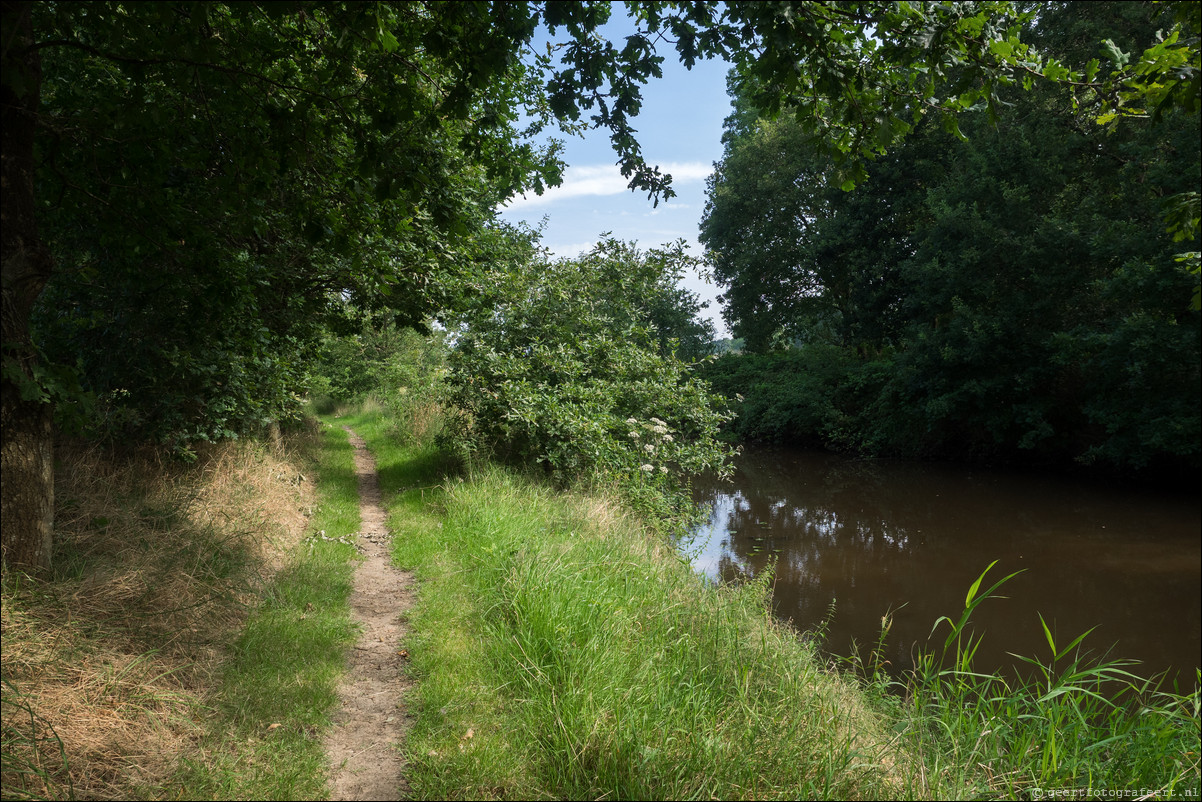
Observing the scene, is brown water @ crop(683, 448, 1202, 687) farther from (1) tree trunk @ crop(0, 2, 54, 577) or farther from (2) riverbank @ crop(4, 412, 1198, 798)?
(1) tree trunk @ crop(0, 2, 54, 577)

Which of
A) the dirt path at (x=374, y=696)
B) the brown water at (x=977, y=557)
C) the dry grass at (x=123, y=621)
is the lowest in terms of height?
the brown water at (x=977, y=557)

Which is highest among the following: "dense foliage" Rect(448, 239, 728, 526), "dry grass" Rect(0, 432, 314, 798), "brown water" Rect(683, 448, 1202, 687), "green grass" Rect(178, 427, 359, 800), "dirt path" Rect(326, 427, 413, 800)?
"dense foliage" Rect(448, 239, 728, 526)

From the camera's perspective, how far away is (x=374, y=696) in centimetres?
411

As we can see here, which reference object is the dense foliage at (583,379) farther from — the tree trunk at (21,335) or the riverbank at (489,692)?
the tree trunk at (21,335)

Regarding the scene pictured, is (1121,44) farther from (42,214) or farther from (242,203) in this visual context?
(42,214)

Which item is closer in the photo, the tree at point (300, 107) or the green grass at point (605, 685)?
the green grass at point (605, 685)

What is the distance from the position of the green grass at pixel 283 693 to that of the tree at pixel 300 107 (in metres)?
1.48

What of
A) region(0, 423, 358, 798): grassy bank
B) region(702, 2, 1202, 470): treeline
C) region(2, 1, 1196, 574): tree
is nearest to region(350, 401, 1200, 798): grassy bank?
region(0, 423, 358, 798): grassy bank

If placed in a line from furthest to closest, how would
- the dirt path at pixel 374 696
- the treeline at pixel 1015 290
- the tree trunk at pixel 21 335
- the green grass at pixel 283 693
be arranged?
the treeline at pixel 1015 290 → the tree trunk at pixel 21 335 → the dirt path at pixel 374 696 → the green grass at pixel 283 693

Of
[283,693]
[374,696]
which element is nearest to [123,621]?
[283,693]

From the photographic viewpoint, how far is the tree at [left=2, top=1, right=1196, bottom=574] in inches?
136

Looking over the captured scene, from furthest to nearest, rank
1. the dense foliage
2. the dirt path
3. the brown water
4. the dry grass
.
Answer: the dense foliage → the brown water → the dirt path → the dry grass

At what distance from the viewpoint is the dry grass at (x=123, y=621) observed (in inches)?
117

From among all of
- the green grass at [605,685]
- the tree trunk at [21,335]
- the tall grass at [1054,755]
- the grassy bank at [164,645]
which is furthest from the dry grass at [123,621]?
the tall grass at [1054,755]
